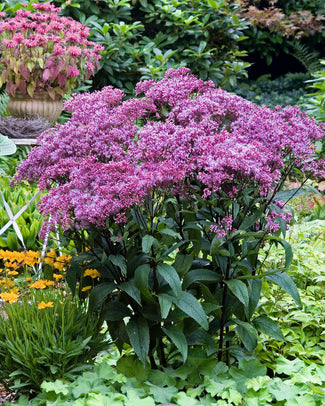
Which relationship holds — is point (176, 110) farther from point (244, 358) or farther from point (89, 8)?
point (89, 8)

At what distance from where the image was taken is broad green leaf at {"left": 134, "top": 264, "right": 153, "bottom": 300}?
1.97 m

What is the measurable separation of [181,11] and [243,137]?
22.1ft

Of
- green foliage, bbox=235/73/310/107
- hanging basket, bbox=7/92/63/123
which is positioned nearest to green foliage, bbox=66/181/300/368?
hanging basket, bbox=7/92/63/123

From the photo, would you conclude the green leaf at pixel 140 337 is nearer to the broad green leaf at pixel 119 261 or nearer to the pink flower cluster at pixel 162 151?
the broad green leaf at pixel 119 261

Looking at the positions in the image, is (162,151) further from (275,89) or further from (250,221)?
(275,89)

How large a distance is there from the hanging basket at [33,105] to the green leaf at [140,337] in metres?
4.21

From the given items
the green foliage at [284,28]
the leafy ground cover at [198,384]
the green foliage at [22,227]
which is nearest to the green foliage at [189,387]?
the leafy ground cover at [198,384]

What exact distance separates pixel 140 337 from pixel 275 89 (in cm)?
930

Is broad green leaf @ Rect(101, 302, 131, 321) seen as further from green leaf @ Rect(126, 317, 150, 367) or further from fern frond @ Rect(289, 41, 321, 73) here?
fern frond @ Rect(289, 41, 321, 73)

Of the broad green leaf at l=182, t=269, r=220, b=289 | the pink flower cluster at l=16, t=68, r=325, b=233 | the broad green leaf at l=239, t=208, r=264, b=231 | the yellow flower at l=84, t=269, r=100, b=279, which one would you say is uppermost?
the pink flower cluster at l=16, t=68, r=325, b=233

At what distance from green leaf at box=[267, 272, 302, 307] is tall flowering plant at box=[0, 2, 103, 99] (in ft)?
12.9

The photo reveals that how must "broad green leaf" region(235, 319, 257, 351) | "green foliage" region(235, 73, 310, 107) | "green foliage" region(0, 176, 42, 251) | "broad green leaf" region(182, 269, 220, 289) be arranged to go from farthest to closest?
1. "green foliage" region(235, 73, 310, 107)
2. "green foliage" region(0, 176, 42, 251)
3. "broad green leaf" region(235, 319, 257, 351)
4. "broad green leaf" region(182, 269, 220, 289)

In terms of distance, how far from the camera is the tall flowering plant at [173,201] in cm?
195

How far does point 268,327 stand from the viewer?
2.30 m
